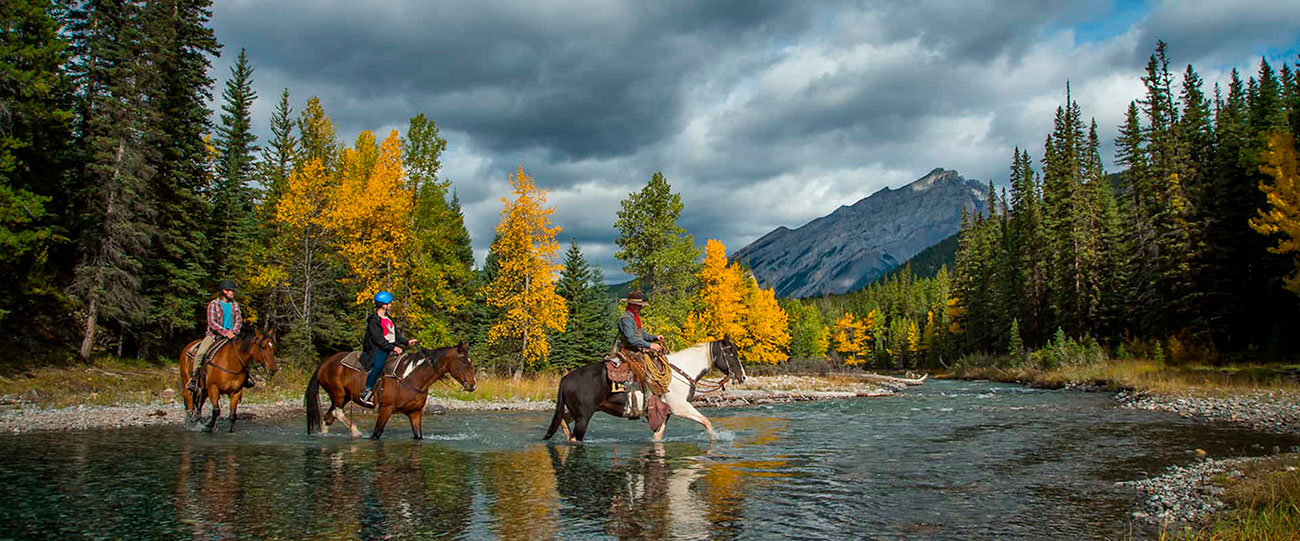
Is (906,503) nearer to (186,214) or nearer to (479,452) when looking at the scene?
(479,452)

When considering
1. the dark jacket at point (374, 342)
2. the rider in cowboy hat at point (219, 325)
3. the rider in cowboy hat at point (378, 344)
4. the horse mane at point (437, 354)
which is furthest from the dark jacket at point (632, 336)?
the rider in cowboy hat at point (219, 325)

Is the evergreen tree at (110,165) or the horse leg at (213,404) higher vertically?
→ the evergreen tree at (110,165)

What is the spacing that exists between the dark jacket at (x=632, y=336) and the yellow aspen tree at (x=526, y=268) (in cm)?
2093

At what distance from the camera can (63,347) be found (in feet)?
97.5

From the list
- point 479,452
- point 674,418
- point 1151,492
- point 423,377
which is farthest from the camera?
point 674,418

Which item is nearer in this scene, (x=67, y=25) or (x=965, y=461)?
(x=965, y=461)

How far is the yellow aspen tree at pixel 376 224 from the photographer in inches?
1262

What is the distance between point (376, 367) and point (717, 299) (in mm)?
36088

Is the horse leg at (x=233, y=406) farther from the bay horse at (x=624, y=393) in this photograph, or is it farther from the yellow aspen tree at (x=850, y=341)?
the yellow aspen tree at (x=850, y=341)

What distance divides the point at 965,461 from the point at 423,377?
10334mm

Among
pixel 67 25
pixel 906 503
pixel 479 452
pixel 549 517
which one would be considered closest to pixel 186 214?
pixel 67 25

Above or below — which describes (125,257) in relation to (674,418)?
above

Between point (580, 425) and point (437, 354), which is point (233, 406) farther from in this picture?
point (580, 425)

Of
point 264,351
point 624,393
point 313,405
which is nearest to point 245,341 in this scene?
point 264,351
